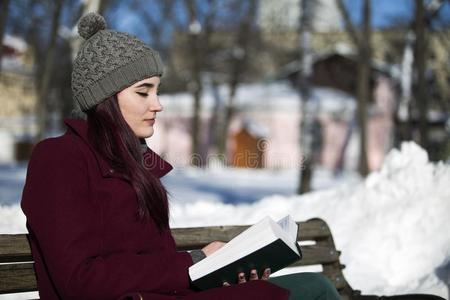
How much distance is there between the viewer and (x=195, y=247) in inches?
147

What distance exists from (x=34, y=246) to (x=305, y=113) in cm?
1402

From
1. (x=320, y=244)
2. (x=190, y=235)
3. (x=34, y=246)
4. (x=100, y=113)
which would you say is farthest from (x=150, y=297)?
(x=320, y=244)

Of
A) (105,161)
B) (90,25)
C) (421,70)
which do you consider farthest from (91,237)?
(421,70)

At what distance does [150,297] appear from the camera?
226 centimetres

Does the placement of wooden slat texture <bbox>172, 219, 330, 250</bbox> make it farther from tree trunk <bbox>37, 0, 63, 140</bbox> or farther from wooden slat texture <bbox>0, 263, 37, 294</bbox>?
tree trunk <bbox>37, 0, 63, 140</bbox>

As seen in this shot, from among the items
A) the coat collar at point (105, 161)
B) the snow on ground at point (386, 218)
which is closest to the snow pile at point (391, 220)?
the snow on ground at point (386, 218)

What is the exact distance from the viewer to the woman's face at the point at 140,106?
2.62 metres

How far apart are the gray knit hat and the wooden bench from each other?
86 centimetres

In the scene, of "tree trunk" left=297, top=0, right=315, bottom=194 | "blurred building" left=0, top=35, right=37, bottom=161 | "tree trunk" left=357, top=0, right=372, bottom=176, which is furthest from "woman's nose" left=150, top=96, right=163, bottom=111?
"blurred building" left=0, top=35, right=37, bottom=161

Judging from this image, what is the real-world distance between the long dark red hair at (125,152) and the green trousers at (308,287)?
679 mm

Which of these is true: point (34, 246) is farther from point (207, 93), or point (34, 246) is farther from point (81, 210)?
point (207, 93)

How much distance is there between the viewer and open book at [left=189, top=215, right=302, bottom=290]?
2385mm

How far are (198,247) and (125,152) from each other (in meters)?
1.40

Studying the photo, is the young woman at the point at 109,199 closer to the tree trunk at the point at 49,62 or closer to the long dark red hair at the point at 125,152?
the long dark red hair at the point at 125,152
